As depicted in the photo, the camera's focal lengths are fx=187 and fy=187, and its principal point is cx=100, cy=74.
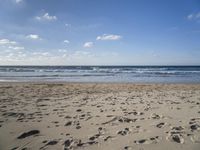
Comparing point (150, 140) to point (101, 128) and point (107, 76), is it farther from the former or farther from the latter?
point (107, 76)

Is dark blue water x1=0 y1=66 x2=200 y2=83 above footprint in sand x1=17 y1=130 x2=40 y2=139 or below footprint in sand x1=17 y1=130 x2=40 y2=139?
below

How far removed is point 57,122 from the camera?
15.1ft

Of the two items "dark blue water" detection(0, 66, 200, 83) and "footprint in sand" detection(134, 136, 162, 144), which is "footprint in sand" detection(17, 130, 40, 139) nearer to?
"footprint in sand" detection(134, 136, 162, 144)

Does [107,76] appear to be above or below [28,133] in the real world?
below

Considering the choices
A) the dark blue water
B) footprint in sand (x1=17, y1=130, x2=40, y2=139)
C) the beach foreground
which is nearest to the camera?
the beach foreground

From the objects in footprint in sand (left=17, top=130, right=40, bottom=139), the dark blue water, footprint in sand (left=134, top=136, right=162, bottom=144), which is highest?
footprint in sand (left=134, top=136, right=162, bottom=144)

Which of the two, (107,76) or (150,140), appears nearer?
(150,140)

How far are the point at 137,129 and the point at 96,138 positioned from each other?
98 cm

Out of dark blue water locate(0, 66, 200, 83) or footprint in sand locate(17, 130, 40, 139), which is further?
dark blue water locate(0, 66, 200, 83)

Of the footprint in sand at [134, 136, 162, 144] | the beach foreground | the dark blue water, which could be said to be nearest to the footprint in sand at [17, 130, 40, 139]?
the beach foreground

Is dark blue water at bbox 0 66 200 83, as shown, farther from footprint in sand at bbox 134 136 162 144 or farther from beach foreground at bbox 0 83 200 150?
footprint in sand at bbox 134 136 162 144

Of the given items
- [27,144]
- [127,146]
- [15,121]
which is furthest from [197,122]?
[15,121]

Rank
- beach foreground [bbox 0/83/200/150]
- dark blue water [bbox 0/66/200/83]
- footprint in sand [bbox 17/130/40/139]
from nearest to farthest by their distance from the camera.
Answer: beach foreground [bbox 0/83/200/150] → footprint in sand [bbox 17/130/40/139] → dark blue water [bbox 0/66/200/83]

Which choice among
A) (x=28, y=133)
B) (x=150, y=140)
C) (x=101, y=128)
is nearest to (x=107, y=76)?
(x=101, y=128)
